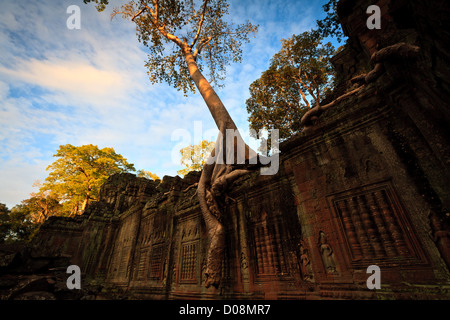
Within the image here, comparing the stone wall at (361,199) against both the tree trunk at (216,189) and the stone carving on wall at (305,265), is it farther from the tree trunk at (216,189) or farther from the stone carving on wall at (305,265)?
the tree trunk at (216,189)

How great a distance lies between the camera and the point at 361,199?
9.19 ft

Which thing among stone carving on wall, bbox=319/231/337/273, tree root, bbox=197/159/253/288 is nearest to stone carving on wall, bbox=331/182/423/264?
stone carving on wall, bbox=319/231/337/273

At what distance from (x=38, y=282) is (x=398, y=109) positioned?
1016 centimetres

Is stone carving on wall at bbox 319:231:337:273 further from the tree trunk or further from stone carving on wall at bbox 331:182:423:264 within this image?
the tree trunk

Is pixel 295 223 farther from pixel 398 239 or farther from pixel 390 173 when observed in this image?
pixel 390 173

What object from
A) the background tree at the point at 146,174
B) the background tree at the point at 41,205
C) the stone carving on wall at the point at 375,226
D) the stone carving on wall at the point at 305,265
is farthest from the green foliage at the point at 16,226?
the stone carving on wall at the point at 375,226

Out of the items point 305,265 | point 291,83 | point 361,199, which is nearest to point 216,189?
point 305,265

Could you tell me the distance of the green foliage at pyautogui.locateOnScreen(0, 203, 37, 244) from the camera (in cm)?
1842

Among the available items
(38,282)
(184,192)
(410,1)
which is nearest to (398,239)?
(410,1)

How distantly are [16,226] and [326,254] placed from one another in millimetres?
27510

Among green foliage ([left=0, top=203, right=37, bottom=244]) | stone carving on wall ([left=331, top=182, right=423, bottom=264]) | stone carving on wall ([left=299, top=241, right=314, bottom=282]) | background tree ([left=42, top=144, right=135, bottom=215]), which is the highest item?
background tree ([left=42, top=144, right=135, bottom=215])

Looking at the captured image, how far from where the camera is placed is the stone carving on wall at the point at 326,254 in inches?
110

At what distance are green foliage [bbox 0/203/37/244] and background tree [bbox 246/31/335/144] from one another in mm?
24610

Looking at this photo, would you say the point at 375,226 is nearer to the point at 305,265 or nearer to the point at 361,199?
the point at 361,199
